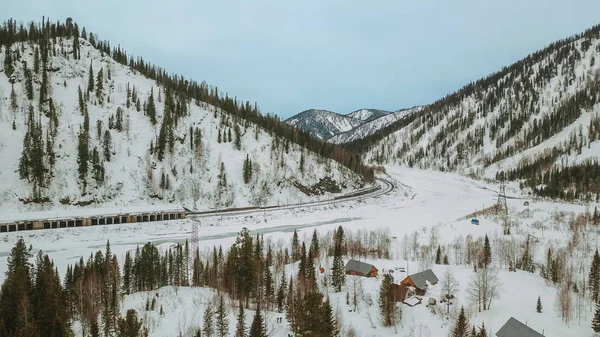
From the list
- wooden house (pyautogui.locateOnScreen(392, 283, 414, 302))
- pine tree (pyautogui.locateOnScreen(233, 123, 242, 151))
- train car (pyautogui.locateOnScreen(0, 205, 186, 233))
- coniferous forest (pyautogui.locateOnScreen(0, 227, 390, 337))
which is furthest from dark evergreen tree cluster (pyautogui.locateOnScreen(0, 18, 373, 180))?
wooden house (pyautogui.locateOnScreen(392, 283, 414, 302))

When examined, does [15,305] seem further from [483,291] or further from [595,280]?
[595,280]

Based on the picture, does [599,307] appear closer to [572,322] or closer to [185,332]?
[572,322]

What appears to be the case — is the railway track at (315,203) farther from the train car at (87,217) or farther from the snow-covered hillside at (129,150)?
the train car at (87,217)

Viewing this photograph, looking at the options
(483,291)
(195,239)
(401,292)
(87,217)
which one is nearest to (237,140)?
(87,217)

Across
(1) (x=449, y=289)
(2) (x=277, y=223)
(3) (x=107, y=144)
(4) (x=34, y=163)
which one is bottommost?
(2) (x=277, y=223)

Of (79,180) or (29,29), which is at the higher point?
(29,29)

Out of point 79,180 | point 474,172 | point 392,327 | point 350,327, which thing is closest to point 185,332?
point 350,327

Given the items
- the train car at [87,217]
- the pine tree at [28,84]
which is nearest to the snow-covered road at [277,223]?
the train car at [87,217]
